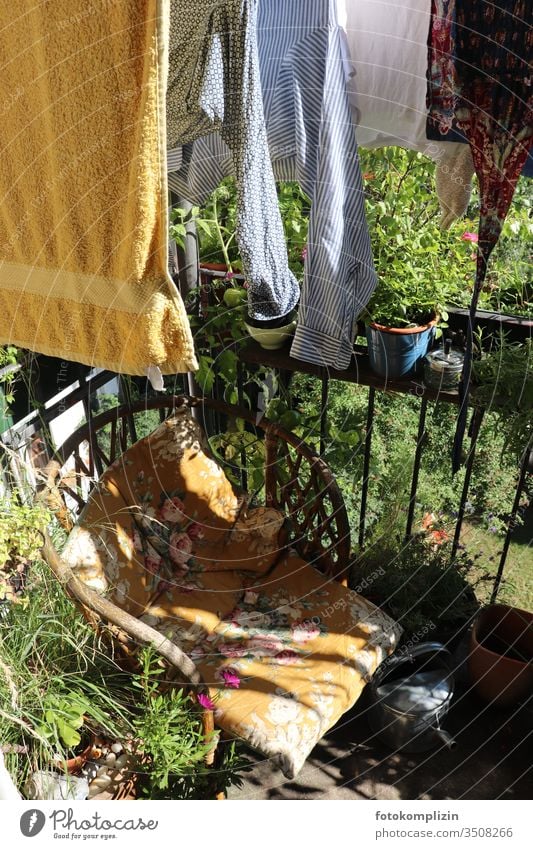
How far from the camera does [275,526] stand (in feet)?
5.93

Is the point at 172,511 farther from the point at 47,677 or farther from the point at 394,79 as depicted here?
the point at 394,79

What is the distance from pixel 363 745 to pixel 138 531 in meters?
0.80

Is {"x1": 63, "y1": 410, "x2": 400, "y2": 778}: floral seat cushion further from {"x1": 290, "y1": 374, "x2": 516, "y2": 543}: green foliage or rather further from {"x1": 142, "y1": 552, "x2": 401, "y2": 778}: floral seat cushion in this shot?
{"x1": 290, "y1": 374, "x2": 516, "y2": 543}: green foliage

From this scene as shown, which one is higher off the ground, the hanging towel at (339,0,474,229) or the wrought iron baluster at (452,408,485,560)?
the hanging towel at (339,0,474,229)

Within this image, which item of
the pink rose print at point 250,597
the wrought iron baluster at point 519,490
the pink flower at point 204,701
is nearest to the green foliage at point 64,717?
the pink flower at point 204,701

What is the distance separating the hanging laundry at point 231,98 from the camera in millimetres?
961

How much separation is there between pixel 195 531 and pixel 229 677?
0.40 meters

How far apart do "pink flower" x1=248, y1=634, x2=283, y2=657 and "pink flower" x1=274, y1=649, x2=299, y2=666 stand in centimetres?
1

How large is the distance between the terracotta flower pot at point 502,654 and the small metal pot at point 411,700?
90 millimetres

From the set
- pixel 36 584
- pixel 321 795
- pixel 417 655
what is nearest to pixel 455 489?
pixel 417 655

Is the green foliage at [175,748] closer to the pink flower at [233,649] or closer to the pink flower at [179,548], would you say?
the pink flower at [233,649]

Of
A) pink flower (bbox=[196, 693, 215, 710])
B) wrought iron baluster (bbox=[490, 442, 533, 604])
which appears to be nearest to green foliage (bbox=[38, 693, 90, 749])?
pink flower (bbox=[196, 693, 215, 710])

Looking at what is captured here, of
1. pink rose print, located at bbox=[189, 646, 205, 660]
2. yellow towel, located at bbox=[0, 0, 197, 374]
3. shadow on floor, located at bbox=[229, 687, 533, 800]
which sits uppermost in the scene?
yellow towel, located at bbox=[0, 0, 197, 374]

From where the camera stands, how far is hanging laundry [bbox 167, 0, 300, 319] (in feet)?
3.15
